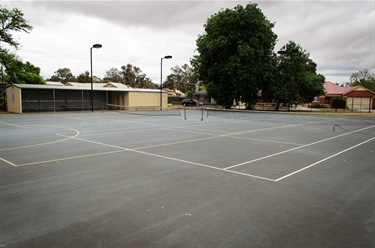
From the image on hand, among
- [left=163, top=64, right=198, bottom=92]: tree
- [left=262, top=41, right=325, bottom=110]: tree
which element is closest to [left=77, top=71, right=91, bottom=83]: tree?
[left=163, top=64, right=198, bottom=92]: tree

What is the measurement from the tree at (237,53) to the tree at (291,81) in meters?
1.84

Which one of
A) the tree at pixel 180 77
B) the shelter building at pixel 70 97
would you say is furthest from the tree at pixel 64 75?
the shelter building at pixel 70 97

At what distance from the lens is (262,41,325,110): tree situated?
4474 centimetres

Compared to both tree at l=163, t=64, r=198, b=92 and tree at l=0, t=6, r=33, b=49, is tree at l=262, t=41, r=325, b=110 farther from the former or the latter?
tree at l=163, t=64, r=198, b=92

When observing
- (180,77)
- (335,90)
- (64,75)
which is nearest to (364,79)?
(335,90)

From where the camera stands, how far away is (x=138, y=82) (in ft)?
335

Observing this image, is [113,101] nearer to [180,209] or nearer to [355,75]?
[180,209]

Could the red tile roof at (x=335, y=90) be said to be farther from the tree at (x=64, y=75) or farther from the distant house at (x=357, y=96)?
the tree at (x=64, y=75)

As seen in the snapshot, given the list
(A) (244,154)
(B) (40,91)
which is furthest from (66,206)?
(B) (40,91)

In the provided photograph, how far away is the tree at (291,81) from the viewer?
44.7 m

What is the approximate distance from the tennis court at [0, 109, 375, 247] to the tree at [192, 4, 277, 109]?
33.7 m

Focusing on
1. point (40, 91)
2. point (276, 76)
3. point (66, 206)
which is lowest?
point (66, 206)

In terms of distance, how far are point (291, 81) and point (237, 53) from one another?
9521mm

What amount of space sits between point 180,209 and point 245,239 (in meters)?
1.57
